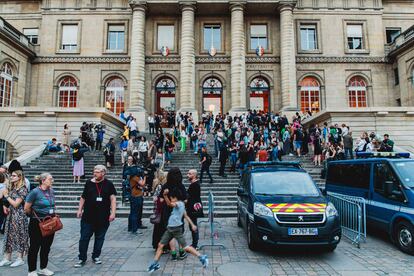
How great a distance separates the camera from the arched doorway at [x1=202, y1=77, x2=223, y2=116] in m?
29.7

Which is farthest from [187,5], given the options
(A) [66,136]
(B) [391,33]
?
(B) [391,33]

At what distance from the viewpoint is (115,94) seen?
97.6 feet

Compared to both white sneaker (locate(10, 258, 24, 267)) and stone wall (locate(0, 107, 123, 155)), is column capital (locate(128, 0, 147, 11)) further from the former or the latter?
white sneaker (locate(10, 258, 24, 267))

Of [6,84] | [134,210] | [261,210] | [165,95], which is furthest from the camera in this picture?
[165,95]

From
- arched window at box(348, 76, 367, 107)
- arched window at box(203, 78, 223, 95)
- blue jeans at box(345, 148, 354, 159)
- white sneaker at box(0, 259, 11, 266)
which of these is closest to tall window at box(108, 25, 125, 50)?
arched window at box(203, 78, 223, 95)

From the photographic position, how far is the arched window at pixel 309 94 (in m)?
29.4

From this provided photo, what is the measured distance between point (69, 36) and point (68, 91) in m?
5.31

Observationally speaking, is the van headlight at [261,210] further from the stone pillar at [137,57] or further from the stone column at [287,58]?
the stone column at [287,58]

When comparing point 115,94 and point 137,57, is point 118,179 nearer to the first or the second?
point 137,57

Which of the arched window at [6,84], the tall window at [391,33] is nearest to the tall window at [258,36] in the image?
the tall window at [391,33]

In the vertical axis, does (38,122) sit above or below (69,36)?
below

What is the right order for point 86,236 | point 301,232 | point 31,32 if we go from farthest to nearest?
point 31,32 < point 301,232 < point 86,236

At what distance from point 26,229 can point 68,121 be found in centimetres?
1447

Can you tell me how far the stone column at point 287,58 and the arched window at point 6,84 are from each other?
23129mm
